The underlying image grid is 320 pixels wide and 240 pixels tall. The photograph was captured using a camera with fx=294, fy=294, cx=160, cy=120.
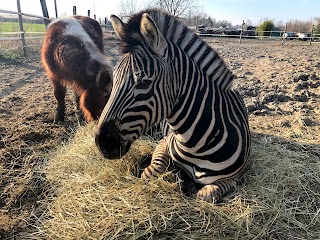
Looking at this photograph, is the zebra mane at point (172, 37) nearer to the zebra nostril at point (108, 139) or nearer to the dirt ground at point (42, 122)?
the zebra nostril at point (108, 139)

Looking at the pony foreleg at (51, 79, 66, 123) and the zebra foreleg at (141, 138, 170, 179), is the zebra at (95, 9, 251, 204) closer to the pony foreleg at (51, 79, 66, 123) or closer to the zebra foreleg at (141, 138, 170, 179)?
the zebra foreleg at (141, 138, 170, 179)

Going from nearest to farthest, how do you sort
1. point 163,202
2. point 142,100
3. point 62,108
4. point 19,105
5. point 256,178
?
point 142,100 → point 163,202 → point 256,178 → point 62,108 → point 19,105

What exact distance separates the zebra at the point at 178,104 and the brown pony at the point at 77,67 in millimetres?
1439

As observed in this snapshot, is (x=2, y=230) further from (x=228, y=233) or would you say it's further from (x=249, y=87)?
(x=249, y=87)

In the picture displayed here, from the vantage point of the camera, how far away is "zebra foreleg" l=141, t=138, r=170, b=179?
2.73 metres

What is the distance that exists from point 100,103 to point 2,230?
75.9 inches

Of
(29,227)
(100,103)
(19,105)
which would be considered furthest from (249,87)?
(29,227)

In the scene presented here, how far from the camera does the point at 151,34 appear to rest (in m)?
2.13

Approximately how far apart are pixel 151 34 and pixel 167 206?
130 cm

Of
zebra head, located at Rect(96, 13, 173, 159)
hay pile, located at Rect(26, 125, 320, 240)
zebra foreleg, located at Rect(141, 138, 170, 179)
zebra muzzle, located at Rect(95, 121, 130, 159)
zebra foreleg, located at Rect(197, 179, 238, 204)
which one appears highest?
zebra head, located at Rect(96, 13, 173, 159)

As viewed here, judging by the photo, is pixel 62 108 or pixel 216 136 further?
pixel 62 108

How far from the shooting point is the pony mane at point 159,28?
7.17 ft

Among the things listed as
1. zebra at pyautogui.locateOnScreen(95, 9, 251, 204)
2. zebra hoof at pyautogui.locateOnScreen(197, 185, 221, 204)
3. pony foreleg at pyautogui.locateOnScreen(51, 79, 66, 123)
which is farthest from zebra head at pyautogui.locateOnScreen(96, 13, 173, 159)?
pony foreleg at pyautogui.locateOnScreen(51, 79, 66, 123)

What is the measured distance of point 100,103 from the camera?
3.88 m
